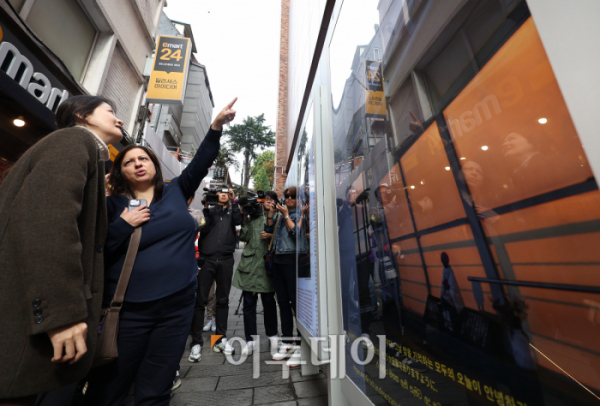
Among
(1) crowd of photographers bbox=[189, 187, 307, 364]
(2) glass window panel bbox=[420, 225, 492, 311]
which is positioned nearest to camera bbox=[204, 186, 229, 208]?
(1) crowd of photographers bbox=[189, 187, 307, 364]

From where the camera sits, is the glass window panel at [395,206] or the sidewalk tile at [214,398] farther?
the sidewalk tile at [214,398]

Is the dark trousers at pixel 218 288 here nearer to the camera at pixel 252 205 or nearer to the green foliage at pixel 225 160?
the camera at pixel 252 205

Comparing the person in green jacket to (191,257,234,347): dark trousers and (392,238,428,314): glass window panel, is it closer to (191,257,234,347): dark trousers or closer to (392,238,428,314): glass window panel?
(191,257,234,347): dark trousers

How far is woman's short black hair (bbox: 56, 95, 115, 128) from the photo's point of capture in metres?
1.29

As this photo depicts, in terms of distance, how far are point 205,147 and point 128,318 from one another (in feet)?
3.29

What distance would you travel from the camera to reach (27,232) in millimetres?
813

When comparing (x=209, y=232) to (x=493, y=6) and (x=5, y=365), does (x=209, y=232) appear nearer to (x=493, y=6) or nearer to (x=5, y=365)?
(x=5, y=365)

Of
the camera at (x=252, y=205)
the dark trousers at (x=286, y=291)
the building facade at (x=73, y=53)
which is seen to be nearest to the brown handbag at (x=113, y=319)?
the dark trousers at (x=286, y=291)

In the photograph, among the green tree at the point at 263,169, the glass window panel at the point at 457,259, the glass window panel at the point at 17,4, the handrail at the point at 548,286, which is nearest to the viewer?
the handrail at the point at 548,286

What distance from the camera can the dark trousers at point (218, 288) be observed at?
3166 millimetres

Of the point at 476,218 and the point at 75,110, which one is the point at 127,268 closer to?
the point at 75,110

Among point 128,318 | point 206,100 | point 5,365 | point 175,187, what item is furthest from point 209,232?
point 206,100

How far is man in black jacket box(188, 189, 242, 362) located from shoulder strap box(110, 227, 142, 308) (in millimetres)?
→ 2073

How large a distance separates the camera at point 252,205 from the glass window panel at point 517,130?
10.1ft
